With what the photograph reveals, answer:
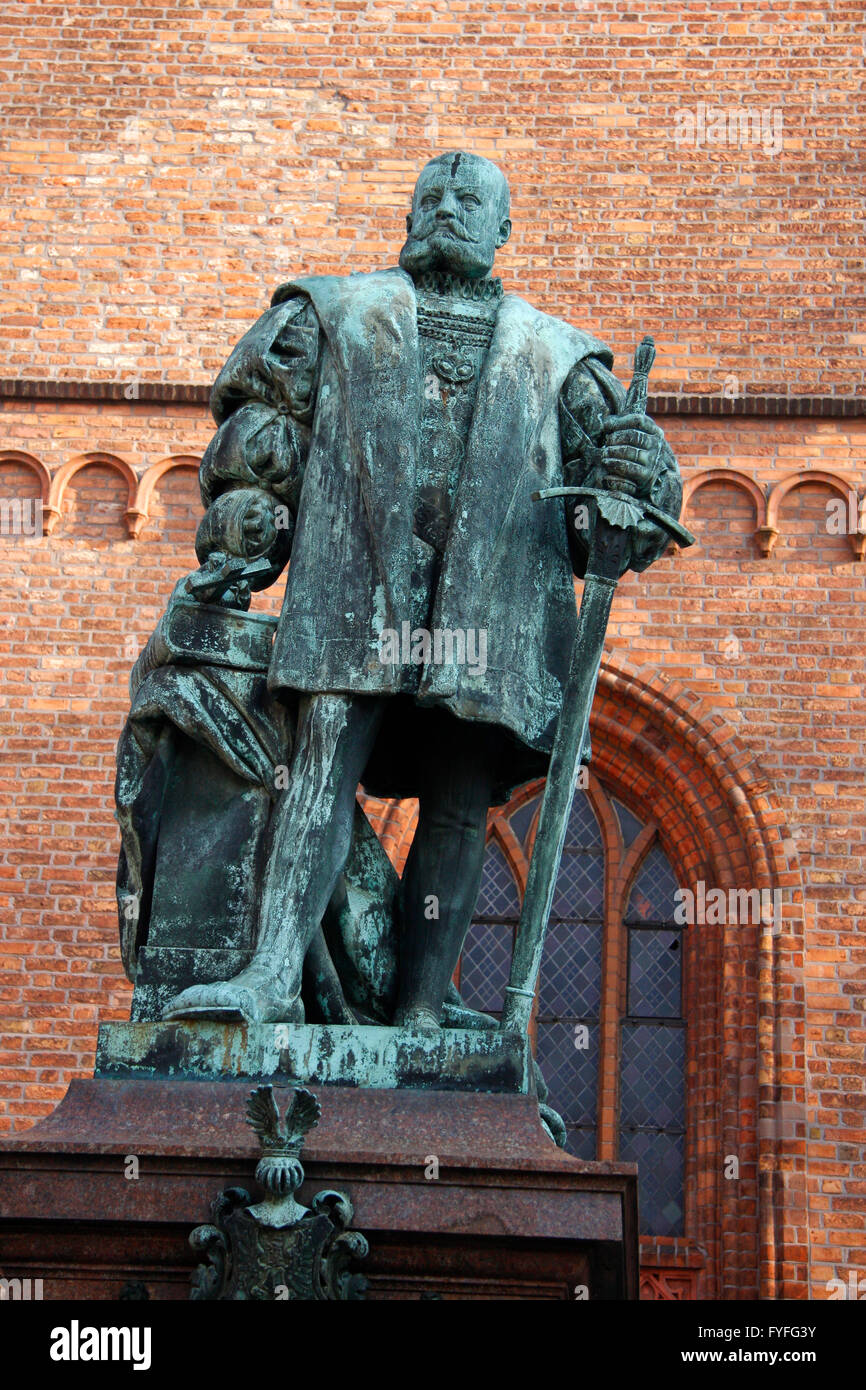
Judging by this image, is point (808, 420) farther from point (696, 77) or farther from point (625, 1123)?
point (625, 1123)

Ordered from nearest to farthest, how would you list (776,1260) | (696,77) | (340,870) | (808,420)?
(340,870)
(776,1260)
(808,420)
(696,77)

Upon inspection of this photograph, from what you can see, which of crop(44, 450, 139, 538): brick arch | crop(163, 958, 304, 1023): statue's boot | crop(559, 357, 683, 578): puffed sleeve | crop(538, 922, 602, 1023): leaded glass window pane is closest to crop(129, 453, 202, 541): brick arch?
crop(44, 450, 139, 538): brick arch

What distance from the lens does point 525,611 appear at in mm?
4777

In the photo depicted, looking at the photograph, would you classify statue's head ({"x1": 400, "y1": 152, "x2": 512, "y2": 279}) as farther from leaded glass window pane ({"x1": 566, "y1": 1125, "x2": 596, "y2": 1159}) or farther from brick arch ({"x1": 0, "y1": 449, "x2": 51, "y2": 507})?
brick arch ({"x1": 0, "y1": 449, "x2": 51, "y2": 507})

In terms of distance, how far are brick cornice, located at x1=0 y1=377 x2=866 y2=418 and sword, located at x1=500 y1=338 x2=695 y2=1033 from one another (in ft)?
25.2

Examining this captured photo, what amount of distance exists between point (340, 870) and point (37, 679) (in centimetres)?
767

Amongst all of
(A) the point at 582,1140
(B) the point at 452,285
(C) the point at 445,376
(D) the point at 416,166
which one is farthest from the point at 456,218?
(D) the point at 416,166

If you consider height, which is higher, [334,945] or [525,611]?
[525,611]

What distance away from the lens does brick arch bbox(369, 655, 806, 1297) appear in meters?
10.9

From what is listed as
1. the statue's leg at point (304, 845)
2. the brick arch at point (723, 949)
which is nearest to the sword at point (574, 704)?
the statue's leg at point (304, 845)

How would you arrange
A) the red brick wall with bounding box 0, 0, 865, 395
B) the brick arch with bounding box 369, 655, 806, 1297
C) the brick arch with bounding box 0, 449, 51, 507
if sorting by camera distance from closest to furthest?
the brick arch with bounding box 369, 655, 806, 1297 < the brick arch with bounding box 0, 449, 51, 507 < the red brick wall with bounding box 0, 0, 865, 395
